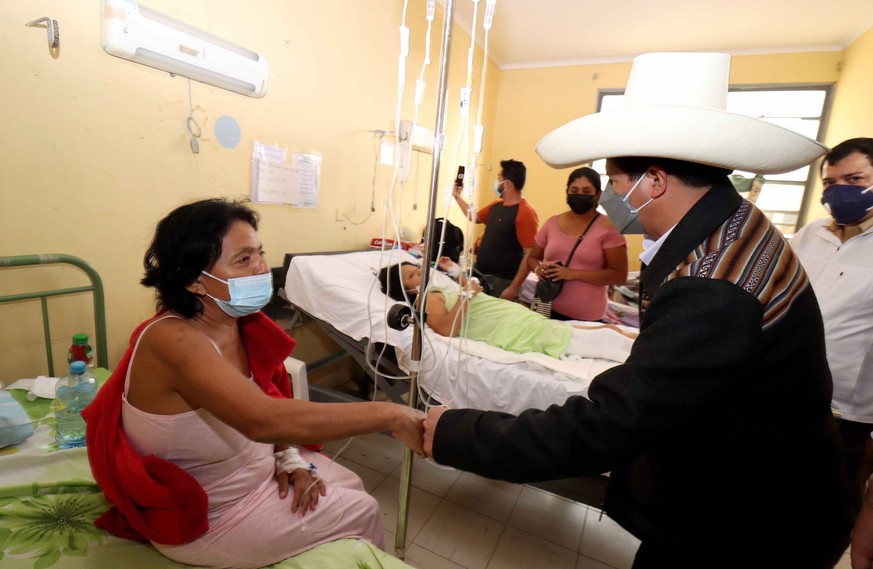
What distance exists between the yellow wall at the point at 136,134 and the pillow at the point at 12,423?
33cm

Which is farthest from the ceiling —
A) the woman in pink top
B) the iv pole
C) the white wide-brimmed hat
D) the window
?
the white wide-brimmed hat

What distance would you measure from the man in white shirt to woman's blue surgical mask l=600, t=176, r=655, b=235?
1.34 meters

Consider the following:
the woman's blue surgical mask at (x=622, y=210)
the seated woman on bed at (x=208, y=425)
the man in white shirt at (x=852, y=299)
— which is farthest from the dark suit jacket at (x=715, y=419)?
the man in white shirt at (x=852, y=299)

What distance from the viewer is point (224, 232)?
3.79ft

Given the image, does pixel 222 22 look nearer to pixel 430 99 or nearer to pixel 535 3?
pixel 430 99

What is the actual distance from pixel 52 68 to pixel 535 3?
3633 mm

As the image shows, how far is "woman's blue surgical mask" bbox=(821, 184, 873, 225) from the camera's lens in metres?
1.64

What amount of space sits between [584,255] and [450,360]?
3.72 feet

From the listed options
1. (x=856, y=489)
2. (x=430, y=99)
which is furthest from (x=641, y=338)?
(x=430, y=99)

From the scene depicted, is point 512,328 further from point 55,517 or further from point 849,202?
point 55,517

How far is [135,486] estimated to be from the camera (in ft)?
3.25

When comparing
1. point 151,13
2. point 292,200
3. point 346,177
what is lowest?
point 292,200

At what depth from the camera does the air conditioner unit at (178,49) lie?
1.58 meters

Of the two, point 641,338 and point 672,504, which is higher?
point 641,338
